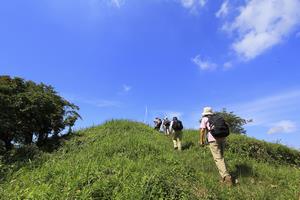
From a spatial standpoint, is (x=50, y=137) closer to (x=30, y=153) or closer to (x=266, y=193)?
(x=30, y=153)

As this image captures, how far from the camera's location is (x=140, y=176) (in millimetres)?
10188

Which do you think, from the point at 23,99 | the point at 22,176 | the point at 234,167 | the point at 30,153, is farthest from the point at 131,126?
the point at 22,176

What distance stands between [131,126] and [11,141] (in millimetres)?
6419

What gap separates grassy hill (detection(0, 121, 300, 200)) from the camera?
29.8 ft

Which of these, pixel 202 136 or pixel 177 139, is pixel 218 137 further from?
pixel 177 139

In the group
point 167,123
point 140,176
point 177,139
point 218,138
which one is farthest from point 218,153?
point 167,123

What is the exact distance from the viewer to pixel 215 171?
14203 millimetres

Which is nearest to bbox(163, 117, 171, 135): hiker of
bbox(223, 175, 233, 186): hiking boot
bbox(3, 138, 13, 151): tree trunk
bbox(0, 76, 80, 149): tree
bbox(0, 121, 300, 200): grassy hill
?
bbox(0, 76, 80, 149): tree

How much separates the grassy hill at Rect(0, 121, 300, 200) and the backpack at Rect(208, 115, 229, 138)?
49.9 inches

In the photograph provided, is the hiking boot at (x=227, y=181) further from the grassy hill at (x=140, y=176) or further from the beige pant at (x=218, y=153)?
the beige pant at (x=218, y=153)

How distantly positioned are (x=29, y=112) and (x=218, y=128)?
11011mm

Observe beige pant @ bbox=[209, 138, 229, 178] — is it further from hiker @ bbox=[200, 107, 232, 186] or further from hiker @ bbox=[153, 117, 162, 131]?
hiker @ bbox=[153, 117, 162, 131]

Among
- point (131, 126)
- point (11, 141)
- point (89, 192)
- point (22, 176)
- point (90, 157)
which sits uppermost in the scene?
point (131, 126)

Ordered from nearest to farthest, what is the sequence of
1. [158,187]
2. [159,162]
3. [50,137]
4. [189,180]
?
[158,187], [189,180], [159,162], [50,137]
